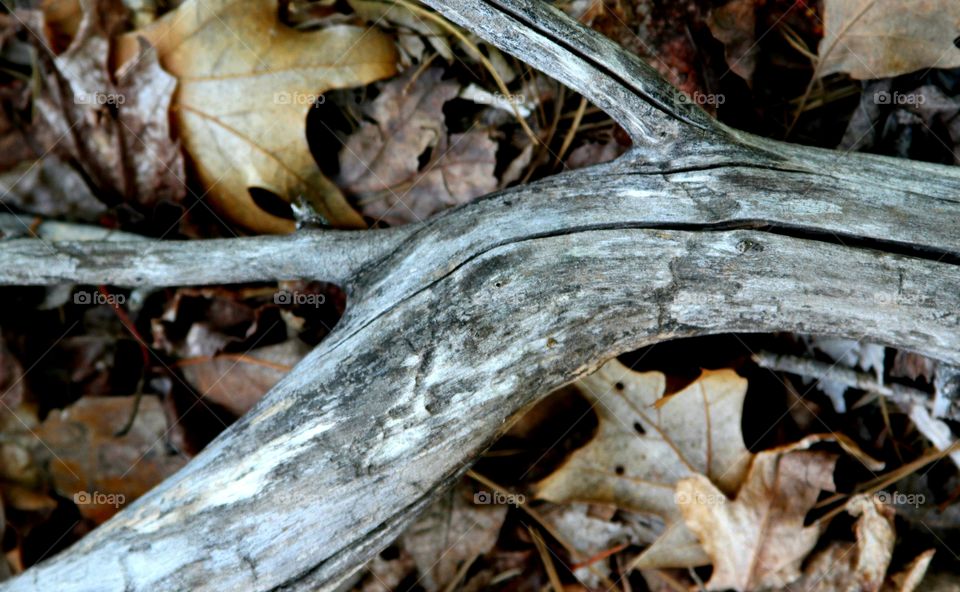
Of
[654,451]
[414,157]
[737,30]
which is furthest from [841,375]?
[414,157]

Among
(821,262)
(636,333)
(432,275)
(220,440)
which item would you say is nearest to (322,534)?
(220,440)

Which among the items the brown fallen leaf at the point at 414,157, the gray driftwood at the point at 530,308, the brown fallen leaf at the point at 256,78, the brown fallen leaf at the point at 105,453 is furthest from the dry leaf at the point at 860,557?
the brown fallen leaf at the point at 105,453

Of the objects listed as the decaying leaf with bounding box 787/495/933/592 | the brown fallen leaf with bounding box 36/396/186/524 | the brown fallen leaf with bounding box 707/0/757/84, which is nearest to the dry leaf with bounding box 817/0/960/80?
the brown fallen leaf with bounding box 707/0/757/84

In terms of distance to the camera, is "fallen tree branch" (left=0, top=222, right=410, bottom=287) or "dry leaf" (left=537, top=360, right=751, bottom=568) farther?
"dry leaf" (left=537, top=360, right=751, bottom=568)

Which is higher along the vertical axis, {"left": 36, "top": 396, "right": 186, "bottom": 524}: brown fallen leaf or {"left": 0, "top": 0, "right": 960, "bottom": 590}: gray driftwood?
{"left": 0, "top": 0, "right": 960, "bottom": 590}: gray driftwood

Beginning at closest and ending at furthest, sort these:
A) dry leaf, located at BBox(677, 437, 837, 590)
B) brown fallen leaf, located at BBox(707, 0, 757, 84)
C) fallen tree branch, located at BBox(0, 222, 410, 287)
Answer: fallen tree branch, located at BBox(0, 222, 410, 287) → dry leaf, located at BBox(677, 437, 837, 590) → brown fallen leaf, located at BBox(707, 0, 757, 84)

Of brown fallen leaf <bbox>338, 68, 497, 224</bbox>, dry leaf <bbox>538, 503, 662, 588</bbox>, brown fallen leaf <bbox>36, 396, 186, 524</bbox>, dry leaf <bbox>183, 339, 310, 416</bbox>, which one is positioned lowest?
brown fallen leaf <bbox>36, 396, 186, 524</bbox>

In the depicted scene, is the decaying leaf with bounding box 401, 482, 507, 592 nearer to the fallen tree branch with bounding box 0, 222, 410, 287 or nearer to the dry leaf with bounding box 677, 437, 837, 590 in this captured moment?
the dry leaf with bounding box 677, 437, 837, 590

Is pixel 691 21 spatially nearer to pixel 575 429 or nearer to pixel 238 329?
pixel 575 429
